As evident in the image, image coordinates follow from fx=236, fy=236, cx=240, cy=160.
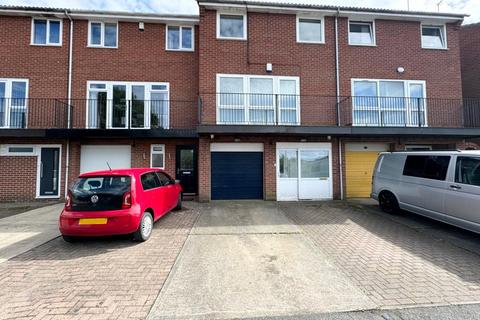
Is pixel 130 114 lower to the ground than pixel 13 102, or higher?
lower

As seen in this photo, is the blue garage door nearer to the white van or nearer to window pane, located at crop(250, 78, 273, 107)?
window pane, located at crop(250, 78, 273, 107)

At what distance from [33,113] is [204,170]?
290 inches

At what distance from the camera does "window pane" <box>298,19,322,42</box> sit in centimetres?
1005

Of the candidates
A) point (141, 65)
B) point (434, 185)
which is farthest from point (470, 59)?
point (141, 65)

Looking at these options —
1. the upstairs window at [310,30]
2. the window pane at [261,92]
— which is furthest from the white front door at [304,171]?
the upstairs window at [310,30]

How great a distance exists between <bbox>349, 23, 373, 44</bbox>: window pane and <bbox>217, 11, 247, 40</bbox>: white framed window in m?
4.71

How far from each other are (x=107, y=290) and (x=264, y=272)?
85.7 inches

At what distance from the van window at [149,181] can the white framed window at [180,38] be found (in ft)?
22.5

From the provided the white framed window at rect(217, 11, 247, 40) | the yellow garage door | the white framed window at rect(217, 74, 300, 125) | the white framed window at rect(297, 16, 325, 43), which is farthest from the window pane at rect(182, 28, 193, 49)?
the yellow garage door

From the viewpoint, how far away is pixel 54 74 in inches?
387

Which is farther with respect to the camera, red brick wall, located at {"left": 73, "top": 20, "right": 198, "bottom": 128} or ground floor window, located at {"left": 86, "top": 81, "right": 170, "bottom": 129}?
red brick wall, located at {"left": 73, "top": 20, "right": 198, "bottom": 128}

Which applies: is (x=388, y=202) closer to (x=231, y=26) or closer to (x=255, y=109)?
(x=255, y=109)

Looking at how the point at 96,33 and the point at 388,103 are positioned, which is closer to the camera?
the point at 388,103

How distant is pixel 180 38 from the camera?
34.1ft
